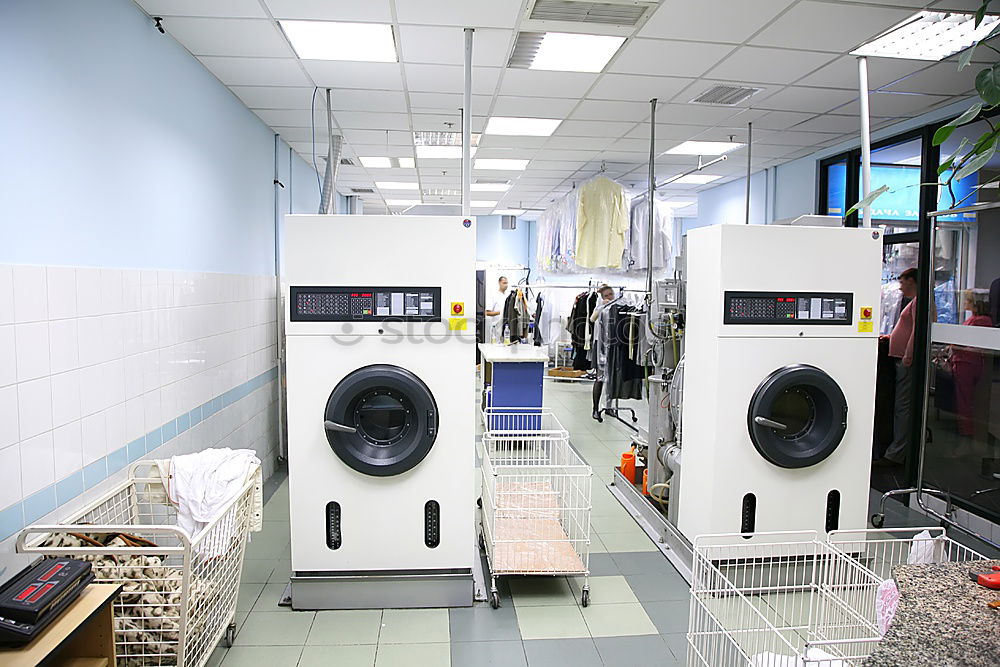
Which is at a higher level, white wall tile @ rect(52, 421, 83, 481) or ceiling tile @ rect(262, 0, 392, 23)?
ceiling tile @ rect(262, 0, 392, 23)

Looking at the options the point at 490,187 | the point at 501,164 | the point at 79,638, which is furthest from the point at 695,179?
the point at 79,638

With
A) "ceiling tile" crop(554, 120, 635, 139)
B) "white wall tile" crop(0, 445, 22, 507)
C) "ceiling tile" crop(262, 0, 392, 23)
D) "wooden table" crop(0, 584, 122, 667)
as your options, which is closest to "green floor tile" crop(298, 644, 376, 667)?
"wooden table" crop(0, 584, 122, 667)

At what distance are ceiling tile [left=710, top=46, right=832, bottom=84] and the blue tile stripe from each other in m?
3.71

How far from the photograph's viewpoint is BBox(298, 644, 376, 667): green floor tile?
8.90 feet

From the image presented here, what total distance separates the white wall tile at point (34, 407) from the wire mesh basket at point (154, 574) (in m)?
0.34

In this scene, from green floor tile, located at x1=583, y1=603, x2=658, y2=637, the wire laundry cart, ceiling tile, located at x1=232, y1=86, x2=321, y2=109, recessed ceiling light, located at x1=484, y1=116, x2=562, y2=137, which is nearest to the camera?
green floor tile, located at x1=583, y1=603, x2=658, y2=637

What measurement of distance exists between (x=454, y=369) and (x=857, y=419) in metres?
2.13

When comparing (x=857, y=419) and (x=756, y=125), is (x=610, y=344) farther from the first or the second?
(x=857, y=419)

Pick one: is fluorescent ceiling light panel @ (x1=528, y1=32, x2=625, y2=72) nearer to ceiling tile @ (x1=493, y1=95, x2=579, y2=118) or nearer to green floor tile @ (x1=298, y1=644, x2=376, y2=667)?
ceiling tile @ (x1=493, y1=95, x2=579, y2=118)

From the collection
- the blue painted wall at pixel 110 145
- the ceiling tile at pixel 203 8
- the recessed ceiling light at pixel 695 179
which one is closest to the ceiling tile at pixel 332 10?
the ceiling tile at pixel 203 8

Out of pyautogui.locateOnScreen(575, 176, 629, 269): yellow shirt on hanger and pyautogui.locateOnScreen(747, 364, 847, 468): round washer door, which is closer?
pyautogui.locateOnScreen(747, 364, 847, 468): round washer door

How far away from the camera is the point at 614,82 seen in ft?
14.1

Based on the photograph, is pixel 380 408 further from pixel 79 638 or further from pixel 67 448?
pixel 79 638

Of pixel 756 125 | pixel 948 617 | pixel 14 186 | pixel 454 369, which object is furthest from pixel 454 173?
pixel 948 617
